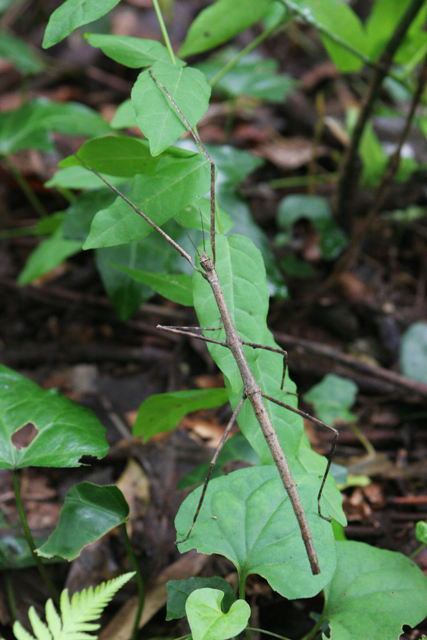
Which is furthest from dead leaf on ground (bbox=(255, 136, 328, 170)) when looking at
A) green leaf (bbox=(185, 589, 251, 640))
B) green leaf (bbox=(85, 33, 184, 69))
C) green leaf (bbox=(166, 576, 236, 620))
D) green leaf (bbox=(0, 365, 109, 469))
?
green leaf (bbox=(185, 589, 251, 640))

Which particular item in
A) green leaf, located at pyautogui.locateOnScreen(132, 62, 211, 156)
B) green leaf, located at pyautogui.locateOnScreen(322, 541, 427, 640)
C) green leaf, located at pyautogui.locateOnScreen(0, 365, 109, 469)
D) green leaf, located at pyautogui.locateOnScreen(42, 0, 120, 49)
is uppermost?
green leaf, located at pyautogui.locateOnScreen(42, 0, 120, 49)

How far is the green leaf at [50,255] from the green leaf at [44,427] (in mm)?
1056

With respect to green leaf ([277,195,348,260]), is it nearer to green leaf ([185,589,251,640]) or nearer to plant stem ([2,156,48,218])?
plant stem ([2,156,48,218])

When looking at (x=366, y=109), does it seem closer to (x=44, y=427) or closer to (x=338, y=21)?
(x=338, y=21)

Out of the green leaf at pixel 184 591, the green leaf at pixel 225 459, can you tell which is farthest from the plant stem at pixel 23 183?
the green leaf at pixel 184 591

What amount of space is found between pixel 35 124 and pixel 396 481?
3069 mm

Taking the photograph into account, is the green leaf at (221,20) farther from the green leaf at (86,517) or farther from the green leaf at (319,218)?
the green leaf at (86,517)

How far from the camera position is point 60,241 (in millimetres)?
3016

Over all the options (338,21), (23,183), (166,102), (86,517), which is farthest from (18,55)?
(86,517)

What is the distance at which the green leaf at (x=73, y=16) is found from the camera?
1.60 m

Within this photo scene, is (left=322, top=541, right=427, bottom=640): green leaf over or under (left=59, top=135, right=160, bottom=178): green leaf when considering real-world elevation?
under

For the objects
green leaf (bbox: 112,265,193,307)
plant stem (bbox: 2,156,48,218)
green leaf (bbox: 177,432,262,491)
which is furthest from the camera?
plant stem (bbox: 2,156,48,218)

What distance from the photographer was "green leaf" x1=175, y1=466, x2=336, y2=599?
57.4 inches

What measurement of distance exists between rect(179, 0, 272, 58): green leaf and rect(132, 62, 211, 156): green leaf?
2.76 ft
